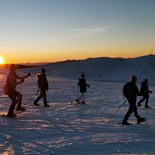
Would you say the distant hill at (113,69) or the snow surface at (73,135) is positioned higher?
the distant hill at (113,69)

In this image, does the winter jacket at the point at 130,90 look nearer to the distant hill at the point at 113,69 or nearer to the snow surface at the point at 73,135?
the snow surface at the point at 73,135

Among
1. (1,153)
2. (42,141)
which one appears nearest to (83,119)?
(42,141)

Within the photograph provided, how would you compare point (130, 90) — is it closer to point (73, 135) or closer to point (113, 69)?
point (73, 135)

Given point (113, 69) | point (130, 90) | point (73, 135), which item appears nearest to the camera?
point (73, 135)

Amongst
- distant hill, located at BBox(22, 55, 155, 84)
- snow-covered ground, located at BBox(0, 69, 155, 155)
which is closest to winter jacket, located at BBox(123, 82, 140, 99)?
snow-covered ground, located at BBox(0, 69, 155, 155)

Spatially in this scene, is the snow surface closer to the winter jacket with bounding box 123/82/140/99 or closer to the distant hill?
the winter jacket with bounding box 123/82/140/99

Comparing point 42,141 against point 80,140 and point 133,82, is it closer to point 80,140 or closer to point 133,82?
point 80,140

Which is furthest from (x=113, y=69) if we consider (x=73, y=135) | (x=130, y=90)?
(x=73, y=135)

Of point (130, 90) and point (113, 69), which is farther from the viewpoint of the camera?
point (113, 69)

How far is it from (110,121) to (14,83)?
3.81 meters

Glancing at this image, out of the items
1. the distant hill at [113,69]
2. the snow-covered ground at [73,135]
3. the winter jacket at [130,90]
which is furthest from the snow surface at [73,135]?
the distant hill at [113,69]

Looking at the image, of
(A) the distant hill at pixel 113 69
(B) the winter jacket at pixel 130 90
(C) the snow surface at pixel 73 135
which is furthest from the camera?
(A) the distant hill at pixel 113 69

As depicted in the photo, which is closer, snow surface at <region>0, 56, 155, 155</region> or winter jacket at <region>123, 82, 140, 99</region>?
snow surface at <region>0, 56, 155, 155</region>

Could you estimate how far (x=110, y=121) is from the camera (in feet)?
47.6
